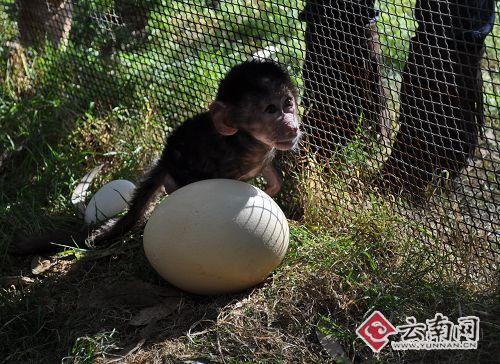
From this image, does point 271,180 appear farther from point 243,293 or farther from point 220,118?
point 243,293

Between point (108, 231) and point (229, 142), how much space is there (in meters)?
1.05

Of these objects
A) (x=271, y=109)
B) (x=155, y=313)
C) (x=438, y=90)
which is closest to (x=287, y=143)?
(x=271, y=109)

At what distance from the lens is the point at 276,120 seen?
Answer: 4.80 m

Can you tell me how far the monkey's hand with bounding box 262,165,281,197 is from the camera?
529 cm

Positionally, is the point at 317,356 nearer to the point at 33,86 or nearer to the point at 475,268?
the point at 475,268

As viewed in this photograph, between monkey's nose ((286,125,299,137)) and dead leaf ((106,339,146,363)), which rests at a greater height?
monkey's nose ((286,125,299,137))

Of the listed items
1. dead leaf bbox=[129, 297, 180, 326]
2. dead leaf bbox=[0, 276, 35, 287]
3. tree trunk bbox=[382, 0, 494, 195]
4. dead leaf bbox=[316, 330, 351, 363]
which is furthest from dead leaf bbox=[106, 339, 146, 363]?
tree trunk bbox=[382, 0, 494, 195]

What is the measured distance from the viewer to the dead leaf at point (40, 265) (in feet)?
16.8

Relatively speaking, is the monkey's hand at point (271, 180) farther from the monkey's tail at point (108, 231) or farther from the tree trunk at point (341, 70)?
the monkey's tail at point (108, 231)

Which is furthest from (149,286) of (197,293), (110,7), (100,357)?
(110,7)

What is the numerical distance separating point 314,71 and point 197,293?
1.79m

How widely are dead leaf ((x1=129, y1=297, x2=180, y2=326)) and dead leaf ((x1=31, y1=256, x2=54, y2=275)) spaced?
99 cm

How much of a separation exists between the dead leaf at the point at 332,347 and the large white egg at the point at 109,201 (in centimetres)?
205

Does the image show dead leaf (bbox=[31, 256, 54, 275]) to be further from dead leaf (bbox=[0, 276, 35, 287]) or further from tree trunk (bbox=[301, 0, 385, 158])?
tree trunk (bbox=[301, 0, 385, 158])
